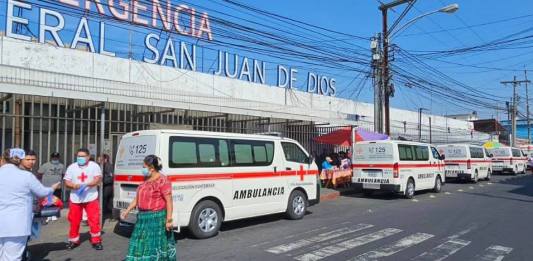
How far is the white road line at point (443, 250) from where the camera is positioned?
7245 millimetres

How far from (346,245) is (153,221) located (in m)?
3.78

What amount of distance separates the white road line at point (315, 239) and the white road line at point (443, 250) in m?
1.88

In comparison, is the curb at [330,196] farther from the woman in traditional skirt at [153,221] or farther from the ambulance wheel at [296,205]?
the woman in traditional skirt at [153,221]

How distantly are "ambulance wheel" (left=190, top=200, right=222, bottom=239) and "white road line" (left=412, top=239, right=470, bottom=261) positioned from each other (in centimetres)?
384

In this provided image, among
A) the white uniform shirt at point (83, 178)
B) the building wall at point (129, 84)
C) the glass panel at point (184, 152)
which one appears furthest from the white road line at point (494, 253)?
the building wall at point (129, 84)

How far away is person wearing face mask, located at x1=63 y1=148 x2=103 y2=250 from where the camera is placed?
8039 millimetres

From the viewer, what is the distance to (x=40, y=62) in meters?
13.9

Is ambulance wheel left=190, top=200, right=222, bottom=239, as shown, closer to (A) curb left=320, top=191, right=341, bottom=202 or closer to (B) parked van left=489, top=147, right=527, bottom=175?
(A) curb left=320, top=191, right=341, bottom=202

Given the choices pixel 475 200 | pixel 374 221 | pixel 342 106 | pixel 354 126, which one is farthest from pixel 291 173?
pixel 342 106

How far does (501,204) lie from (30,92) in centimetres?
1340

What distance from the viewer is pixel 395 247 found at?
802cm

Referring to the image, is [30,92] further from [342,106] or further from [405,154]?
[342,106]

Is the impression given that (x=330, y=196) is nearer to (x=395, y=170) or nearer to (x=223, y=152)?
(x=395, y=170)

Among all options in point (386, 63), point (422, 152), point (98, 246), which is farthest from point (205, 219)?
point (386, 63)
